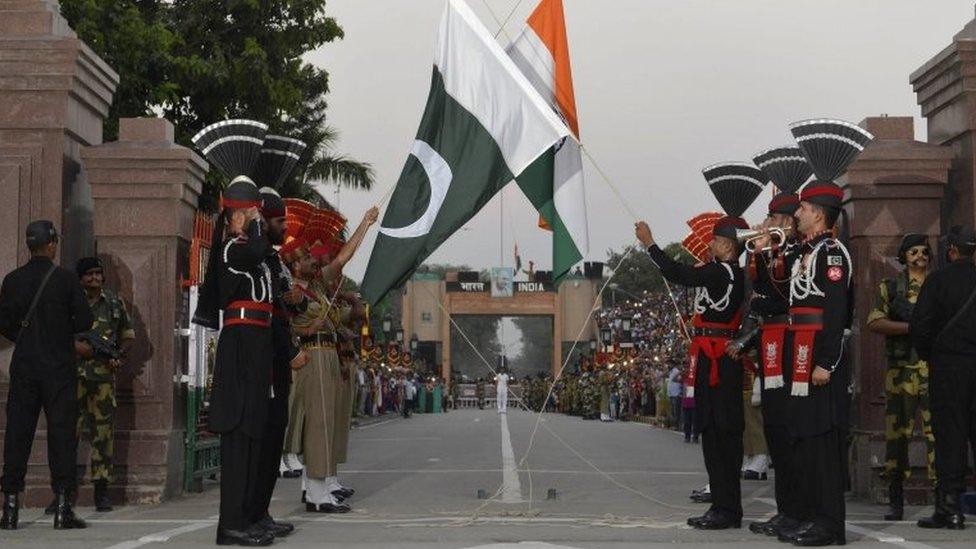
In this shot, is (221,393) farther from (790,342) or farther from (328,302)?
(790,342)

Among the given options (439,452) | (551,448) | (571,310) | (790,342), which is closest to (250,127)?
(790,342)

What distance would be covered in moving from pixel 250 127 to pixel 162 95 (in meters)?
15.6

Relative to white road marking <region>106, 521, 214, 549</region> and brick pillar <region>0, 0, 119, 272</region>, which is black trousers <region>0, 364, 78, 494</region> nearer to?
white road marking <region>106, 521, 214, 549</region>

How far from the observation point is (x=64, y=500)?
33.5ft

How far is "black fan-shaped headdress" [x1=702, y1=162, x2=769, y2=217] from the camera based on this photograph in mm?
→ 13000

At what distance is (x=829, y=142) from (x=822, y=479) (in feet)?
10.8

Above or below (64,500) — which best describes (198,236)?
above

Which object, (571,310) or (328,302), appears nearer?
(328,302)

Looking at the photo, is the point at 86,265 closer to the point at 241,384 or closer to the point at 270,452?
the point at 270,452

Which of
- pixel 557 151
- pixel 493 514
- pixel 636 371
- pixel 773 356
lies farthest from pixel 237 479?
pixel 636 371

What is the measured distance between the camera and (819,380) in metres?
9.05

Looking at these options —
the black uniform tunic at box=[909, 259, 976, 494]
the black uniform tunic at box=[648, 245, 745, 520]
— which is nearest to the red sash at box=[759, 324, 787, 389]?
the black uniform tunic at box=[648, 245, 745, 520]

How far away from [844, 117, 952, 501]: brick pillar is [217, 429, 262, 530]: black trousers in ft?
19.0

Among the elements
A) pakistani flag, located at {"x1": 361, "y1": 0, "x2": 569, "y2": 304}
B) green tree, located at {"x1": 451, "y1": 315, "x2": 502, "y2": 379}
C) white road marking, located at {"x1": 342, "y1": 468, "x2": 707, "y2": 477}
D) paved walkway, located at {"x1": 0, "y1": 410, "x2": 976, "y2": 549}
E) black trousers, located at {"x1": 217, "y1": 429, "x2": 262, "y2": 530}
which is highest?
green tree, located at {"x1": 451, "y1": 315, "x2": 502, "y2": 379}
